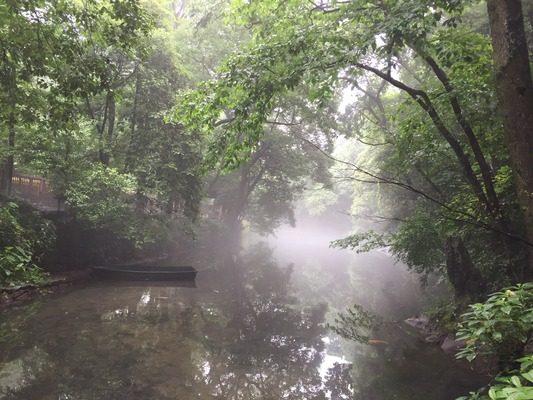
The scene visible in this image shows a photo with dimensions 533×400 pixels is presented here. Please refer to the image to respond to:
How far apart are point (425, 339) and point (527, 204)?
9.40 metres

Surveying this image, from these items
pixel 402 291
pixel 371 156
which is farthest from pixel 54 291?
pixel 371 156

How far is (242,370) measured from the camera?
352 inches

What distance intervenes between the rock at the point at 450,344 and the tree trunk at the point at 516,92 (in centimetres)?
763

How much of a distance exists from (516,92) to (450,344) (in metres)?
8.75

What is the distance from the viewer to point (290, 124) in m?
10.1

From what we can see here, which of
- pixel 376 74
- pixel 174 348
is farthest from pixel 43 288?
pixel 376 74

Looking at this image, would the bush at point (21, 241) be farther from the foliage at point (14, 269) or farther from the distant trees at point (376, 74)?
the distant trees at point (376, 74)

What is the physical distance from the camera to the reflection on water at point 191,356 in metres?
7.74

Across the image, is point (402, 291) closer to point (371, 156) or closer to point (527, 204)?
point (371, 156)

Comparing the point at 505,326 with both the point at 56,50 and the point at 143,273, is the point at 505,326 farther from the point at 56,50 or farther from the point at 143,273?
the point at 143,273

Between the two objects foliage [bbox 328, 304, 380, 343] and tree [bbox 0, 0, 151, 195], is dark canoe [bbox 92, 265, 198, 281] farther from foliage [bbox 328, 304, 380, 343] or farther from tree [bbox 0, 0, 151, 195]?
tree [bbox 0, 0, 151, 195]

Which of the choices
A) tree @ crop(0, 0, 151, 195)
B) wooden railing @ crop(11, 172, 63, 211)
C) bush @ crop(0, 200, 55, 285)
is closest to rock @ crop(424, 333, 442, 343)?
bush @ crop(0, 200, 55, 285)

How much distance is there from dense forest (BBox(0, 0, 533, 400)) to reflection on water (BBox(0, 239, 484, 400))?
6.12ft

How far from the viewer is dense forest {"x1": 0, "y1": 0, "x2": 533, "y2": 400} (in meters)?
3.99
